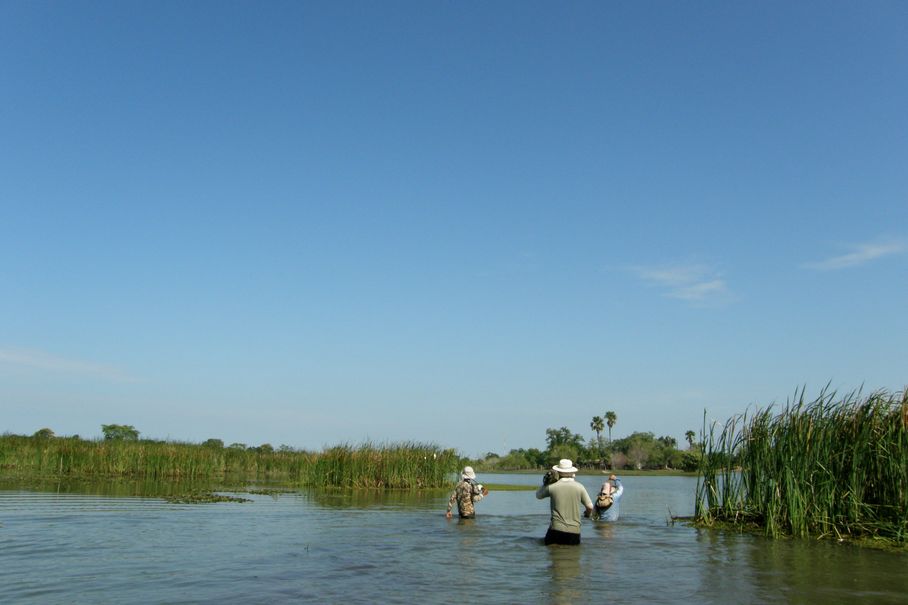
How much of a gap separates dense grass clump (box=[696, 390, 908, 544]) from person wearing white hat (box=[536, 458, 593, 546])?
6.03 m

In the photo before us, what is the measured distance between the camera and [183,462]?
4556 cm

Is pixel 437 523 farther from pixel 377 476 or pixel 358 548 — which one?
pixel 377 476

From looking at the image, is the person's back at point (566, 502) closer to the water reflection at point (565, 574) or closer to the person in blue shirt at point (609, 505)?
the water reflection at point (565, 574)

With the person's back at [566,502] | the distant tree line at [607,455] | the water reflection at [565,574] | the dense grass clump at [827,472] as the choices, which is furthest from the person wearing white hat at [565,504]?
the distant tree line at [607,455]

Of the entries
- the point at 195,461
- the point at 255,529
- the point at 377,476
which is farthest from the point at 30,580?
the point at 195,461

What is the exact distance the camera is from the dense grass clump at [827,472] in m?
17.8

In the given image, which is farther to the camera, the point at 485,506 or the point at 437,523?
the point at 485,506

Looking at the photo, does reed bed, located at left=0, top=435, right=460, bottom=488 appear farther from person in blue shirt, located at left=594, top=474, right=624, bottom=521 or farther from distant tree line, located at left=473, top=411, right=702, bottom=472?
distant tree line, located at left=473, top=411, right=702, bottom=472

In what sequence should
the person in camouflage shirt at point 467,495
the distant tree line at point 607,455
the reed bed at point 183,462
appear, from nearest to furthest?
the person in camouflage shirt at point 467,495
the reed bed at point 183,462
the distant tree line at point 607,455

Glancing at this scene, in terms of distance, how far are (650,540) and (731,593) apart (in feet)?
23.7

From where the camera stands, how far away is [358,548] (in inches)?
678

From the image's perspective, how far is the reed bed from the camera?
4219 centimetres

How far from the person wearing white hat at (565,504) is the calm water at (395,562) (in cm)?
33

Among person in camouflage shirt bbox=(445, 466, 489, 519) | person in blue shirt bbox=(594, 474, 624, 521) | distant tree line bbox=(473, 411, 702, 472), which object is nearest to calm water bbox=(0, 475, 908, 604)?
person in camouflage shirt bbox=(445, 466, 489, 519)
